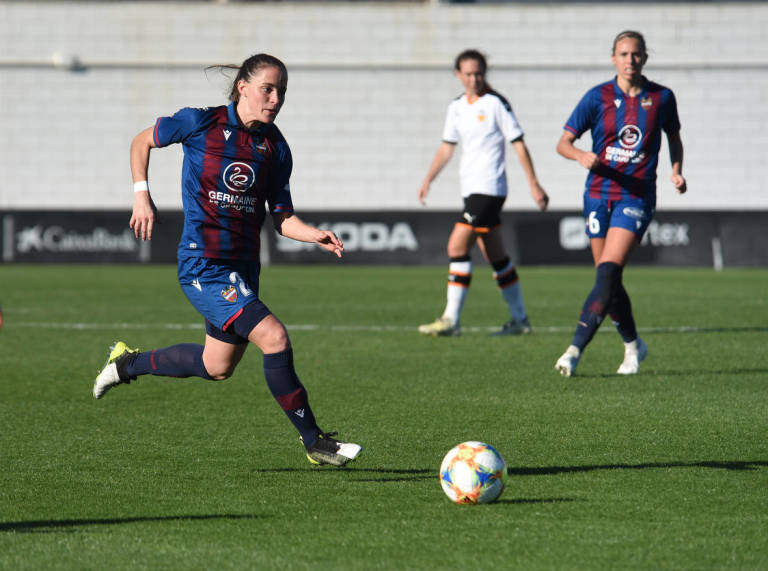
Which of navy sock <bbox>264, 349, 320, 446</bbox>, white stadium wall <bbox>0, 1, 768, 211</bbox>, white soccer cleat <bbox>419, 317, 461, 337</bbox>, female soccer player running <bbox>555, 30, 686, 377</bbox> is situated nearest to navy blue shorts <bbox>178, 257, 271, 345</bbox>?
navy sock <bbox>264, 349, 320, 446</bbox>

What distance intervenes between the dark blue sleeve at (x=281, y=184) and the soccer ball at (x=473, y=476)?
1.60 m

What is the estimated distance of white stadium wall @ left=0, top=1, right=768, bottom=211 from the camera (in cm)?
2538

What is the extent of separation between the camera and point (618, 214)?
783cm

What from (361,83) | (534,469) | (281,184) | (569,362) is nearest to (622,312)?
(569,362)

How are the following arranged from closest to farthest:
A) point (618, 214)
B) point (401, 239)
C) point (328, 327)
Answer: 1. point (618, 214)
2. point (328, 327)
3. point (401, 239)

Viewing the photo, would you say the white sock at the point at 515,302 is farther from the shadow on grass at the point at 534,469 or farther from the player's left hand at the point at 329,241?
the player's left hand at the point at 329,241

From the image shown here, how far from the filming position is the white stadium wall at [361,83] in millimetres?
25375

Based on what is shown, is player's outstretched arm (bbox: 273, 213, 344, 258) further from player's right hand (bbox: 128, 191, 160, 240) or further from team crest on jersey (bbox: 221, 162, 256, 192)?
player's right hand (bbox: 128, 191, 160, 240)

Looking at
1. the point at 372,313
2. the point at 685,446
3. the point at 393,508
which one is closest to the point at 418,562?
the point at 393,508

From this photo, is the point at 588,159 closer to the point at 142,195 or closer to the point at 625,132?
the point at 625,132

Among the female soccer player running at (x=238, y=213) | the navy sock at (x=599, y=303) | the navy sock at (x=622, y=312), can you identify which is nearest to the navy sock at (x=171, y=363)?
the female soccer player running at (x=238, y=213)

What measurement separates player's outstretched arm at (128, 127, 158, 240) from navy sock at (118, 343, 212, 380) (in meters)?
0.74

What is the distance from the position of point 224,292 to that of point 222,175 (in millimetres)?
535

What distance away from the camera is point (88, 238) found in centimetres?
2364
